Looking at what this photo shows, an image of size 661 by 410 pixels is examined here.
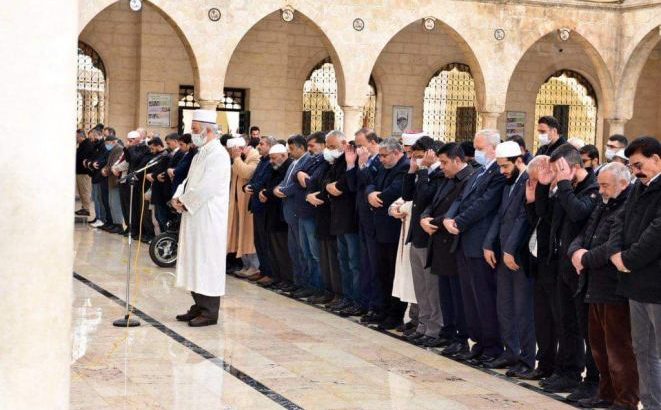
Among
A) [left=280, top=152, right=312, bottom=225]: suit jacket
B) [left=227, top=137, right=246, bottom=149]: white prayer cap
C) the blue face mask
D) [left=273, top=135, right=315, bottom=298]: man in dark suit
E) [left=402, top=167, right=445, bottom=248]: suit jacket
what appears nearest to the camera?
the blue face mask

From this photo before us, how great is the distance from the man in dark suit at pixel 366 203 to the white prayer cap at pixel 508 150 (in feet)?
6.62

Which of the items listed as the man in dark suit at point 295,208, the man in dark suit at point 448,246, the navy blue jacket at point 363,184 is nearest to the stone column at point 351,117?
the man in dark suit at point 295,208

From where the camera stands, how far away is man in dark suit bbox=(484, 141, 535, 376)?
7191 mm

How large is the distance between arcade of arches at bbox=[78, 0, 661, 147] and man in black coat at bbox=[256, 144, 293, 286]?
10.0m

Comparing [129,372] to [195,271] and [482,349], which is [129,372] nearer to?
[195,271]

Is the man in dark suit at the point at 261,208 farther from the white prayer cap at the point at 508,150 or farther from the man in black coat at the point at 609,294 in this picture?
the man in black coat at the point at 609,294

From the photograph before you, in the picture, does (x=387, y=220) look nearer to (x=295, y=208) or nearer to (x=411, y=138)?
(x=411, y=138)

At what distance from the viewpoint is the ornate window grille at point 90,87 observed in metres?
23.5

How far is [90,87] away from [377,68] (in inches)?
267

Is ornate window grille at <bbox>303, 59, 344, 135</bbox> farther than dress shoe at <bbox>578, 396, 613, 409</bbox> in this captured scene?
Yes

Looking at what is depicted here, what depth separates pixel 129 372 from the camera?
22.7 ft

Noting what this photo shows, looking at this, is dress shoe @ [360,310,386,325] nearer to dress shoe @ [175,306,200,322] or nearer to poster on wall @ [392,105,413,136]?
dress shoe @ [175,306,200,322]

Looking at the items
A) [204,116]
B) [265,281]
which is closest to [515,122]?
[265,281]

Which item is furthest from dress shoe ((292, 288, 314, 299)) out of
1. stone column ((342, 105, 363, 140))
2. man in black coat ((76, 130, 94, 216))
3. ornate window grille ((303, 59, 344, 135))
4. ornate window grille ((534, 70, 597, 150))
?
ornate window grille ((534, 70, 597, 150))
